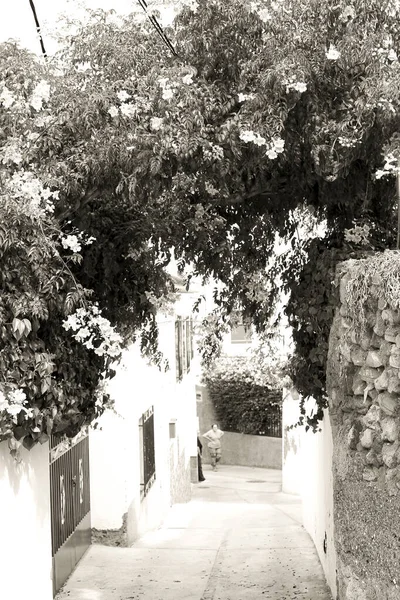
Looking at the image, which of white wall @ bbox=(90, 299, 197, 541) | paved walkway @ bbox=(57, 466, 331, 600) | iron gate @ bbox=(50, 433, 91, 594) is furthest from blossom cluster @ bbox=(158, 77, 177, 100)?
paved walkway @ bbox=(57, 466, 331, 600)

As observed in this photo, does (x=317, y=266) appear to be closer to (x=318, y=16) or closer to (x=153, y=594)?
(x=318, y=16)

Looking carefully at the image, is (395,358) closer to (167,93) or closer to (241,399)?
(167,93)

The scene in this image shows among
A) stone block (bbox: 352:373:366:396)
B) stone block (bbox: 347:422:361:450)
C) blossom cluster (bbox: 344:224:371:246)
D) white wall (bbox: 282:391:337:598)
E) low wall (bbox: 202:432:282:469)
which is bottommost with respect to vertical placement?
low wall (bbox: 202:432:282:469)

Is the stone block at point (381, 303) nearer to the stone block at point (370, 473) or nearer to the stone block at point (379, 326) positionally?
the stone block at point (379, 326)

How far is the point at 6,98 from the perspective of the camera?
6508 mm

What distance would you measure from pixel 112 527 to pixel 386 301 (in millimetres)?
6490

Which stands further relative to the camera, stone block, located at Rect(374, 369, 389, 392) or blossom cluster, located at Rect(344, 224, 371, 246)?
blossom cluster, located at Rect(344, 224, 371, 246)

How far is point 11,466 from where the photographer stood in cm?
679

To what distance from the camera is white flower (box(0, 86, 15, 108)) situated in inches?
256

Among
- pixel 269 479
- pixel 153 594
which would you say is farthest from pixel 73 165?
pixel 269 479

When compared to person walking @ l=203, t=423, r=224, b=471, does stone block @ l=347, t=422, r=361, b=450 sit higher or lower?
higher

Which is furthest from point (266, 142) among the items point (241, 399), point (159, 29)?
point (241, 399)

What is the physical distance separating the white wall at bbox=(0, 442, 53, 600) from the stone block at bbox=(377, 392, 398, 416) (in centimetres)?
285

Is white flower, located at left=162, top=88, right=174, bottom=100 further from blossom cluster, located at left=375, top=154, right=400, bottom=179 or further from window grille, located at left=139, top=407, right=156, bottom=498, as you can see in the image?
window grille, located at left=139, top=407, right=156, bottom=498
